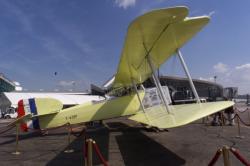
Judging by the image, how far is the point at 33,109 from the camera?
1147 cm

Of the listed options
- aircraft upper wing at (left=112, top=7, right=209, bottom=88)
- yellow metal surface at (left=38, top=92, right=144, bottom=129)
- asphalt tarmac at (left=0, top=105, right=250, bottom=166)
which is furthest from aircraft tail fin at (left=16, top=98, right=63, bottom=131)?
aircraft upper wing at (left=112, top=7, right=209, bottom=88)

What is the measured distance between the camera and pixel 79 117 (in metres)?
12.1

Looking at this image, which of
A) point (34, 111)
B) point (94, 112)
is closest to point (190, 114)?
point (94, 112)

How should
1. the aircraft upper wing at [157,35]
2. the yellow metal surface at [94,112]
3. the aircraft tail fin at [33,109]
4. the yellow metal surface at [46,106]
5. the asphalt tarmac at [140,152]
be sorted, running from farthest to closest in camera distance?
the yellow metal surface at [94,112], the yellow metal surface at [46,106], the aircraft tail fin at [33,109], the asphalt tarmac at [140,152], the aircraft upper wing at [157,35]

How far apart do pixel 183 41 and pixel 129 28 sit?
2462mm

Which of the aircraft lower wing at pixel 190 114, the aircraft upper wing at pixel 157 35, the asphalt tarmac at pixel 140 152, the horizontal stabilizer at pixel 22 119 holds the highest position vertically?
the aircraft upper wing at pixel 157 35

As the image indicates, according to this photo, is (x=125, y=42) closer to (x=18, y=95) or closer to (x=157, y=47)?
(x=157, y=47)

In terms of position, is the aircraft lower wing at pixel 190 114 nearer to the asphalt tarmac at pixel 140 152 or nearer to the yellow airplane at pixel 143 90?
the yellow airplane at pixel 143 90

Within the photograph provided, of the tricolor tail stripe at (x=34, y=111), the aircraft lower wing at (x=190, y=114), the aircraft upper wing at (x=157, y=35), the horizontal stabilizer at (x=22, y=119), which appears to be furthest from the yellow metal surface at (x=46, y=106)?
the aircraft lower wing at (x=190, y=114)

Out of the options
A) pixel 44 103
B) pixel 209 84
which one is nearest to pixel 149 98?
pixel 44 103

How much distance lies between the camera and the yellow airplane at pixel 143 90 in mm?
5316

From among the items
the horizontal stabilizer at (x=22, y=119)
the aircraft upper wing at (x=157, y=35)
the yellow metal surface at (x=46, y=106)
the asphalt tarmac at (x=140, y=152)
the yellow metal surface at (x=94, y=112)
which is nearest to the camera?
the aircraft upper wing at (x=157, y=35)

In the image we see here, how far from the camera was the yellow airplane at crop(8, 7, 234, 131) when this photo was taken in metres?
5.32

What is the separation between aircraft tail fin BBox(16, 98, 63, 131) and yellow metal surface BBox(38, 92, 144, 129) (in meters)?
0.21
